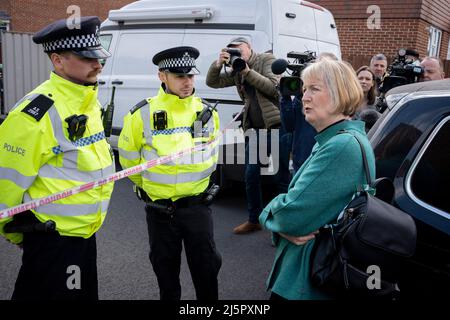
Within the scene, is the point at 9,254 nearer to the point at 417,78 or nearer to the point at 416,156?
the point at 416,156

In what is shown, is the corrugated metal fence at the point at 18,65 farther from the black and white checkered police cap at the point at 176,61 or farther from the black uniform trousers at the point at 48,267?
the black uniform trousers at the point at 48,267

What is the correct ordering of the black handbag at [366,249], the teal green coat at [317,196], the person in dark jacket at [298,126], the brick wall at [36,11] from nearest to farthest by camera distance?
1. the black handbag at [366,249]
2. the teal green coat at [317,196]
3. the person in dark jacket at [298,126]
4. the brick wall at [36,11]

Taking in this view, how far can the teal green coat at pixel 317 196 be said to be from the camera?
156cm

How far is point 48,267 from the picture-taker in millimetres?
1938

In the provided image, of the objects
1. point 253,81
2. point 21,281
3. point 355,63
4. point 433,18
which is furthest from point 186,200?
point 433,18

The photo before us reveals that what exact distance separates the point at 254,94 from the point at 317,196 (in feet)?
8.70

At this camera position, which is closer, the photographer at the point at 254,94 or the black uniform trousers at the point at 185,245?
the black uniform trousers at the point at 185,245

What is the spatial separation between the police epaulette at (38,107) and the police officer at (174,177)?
A: 701mm

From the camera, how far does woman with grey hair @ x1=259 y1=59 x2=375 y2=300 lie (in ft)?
5.12

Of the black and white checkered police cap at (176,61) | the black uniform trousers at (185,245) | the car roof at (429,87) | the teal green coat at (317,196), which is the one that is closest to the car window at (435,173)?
the car roof at (429,87)

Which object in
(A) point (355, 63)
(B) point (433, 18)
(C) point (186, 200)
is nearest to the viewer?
(C) point (186, 200)

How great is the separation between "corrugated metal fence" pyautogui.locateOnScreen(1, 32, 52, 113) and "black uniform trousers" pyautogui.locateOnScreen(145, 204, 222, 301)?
29.6ft

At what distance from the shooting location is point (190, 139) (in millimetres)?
2574
